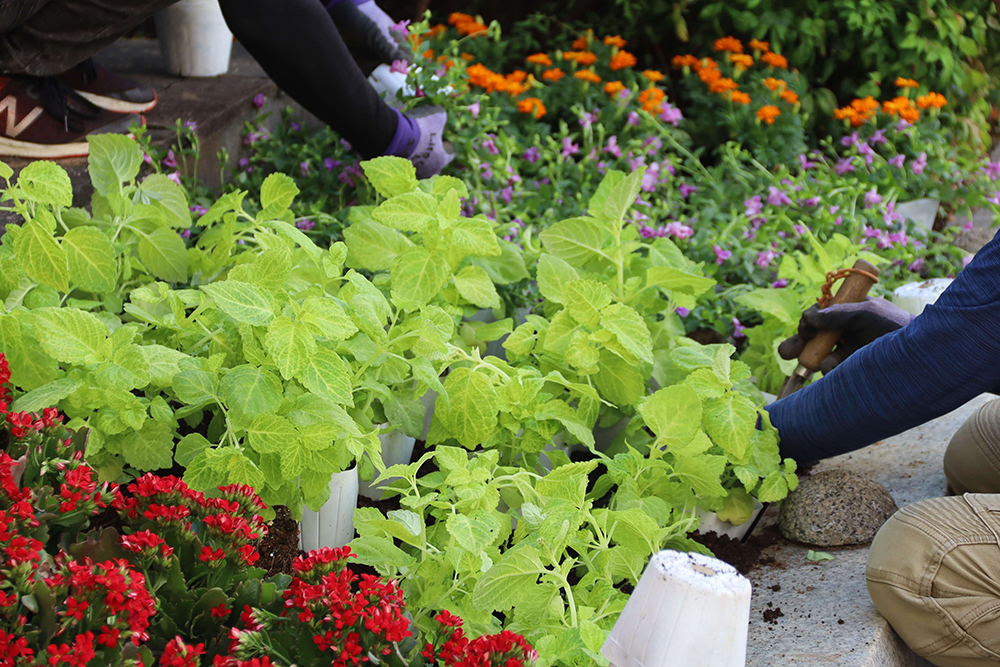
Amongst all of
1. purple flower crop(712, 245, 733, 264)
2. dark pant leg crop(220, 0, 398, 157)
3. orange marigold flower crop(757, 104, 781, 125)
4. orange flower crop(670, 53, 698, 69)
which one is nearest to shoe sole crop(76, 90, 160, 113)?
dark pant leg crop(220, 0, 398, 157)

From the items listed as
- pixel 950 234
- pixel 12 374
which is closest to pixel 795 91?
pixel 950 234

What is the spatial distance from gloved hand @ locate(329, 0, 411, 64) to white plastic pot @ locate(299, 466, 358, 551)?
178cm

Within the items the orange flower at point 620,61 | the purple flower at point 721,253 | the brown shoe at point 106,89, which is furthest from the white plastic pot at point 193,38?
the purple flower at point 721,253

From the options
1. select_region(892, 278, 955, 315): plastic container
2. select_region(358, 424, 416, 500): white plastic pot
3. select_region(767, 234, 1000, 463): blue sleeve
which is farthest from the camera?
select_region(892, 278, 955, 315): plastic container

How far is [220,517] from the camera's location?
0.85m

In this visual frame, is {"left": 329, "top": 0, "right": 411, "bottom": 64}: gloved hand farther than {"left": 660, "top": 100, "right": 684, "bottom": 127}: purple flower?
No

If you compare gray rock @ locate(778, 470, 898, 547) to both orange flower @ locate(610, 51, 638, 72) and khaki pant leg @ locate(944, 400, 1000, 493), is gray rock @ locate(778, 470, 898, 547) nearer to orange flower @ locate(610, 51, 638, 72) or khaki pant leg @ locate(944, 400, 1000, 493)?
khaki pant leg @ locate(944, 400, 1000, 493)

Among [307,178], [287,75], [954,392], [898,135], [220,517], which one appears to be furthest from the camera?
[898,135]

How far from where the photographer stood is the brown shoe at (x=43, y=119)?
1880mm

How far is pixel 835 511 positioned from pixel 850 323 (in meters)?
0.36

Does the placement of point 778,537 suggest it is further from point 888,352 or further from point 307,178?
point 307,178

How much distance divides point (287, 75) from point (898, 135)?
228 centimetres

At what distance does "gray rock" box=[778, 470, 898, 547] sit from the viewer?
4.80ft

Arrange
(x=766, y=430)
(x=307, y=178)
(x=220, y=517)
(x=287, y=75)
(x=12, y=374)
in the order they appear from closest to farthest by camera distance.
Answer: (x=220, y=517) → (x=12, y=374) → (x=766, y=430) → (x=287, y=75) → (x=307, y=178)
